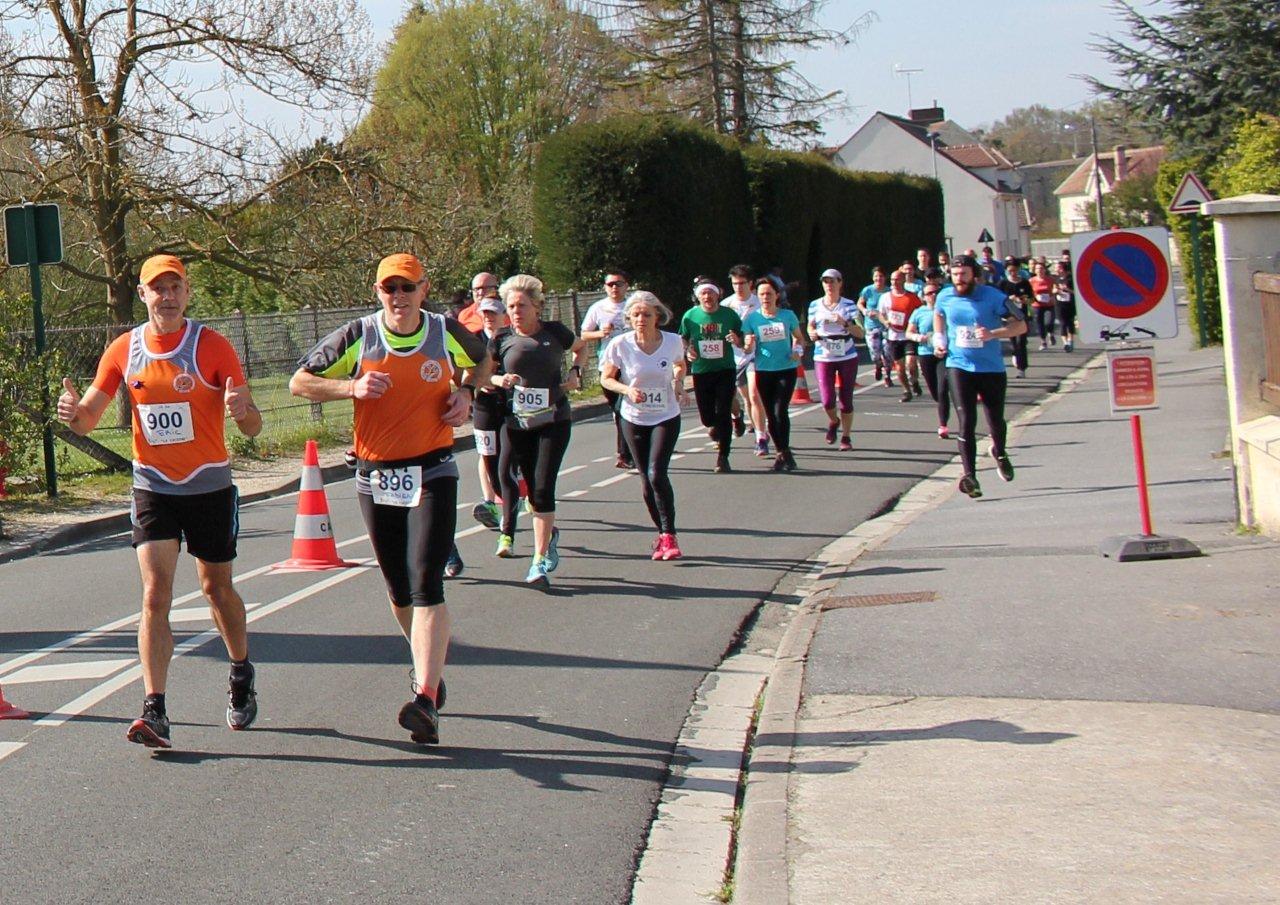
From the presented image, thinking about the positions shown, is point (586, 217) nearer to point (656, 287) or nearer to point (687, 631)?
point (656, 287)

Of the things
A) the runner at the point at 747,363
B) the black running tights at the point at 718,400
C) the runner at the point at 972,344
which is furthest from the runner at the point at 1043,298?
the runner at the point at 972,344

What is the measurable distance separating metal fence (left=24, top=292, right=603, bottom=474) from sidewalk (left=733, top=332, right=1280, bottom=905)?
41.2 feet

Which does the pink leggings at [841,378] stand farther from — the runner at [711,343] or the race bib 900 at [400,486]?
the race bib 900 at [400,486]

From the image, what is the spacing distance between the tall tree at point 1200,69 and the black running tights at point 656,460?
58.0 ft

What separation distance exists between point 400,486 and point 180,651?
2.72 metres

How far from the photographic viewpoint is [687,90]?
5106cm

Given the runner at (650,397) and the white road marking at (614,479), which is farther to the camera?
the white road marking at (614,479)

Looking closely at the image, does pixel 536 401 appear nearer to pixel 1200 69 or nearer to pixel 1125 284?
pixel 1125 284

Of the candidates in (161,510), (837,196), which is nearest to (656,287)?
(837,196)

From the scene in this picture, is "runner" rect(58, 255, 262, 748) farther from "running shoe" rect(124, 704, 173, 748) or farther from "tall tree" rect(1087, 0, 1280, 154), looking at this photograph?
"tall tree" rect(1087, 0, 1280, 154)

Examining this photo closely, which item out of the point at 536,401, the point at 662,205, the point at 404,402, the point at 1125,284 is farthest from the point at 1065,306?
the point at 404,402

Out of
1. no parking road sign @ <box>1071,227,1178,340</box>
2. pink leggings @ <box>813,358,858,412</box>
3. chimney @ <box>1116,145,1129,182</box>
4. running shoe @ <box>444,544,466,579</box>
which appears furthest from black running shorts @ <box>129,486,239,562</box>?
chimney @ <box>1116,145,1129,182</box>

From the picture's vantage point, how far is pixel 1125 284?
9.87 m

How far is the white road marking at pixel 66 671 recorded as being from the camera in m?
8.06
